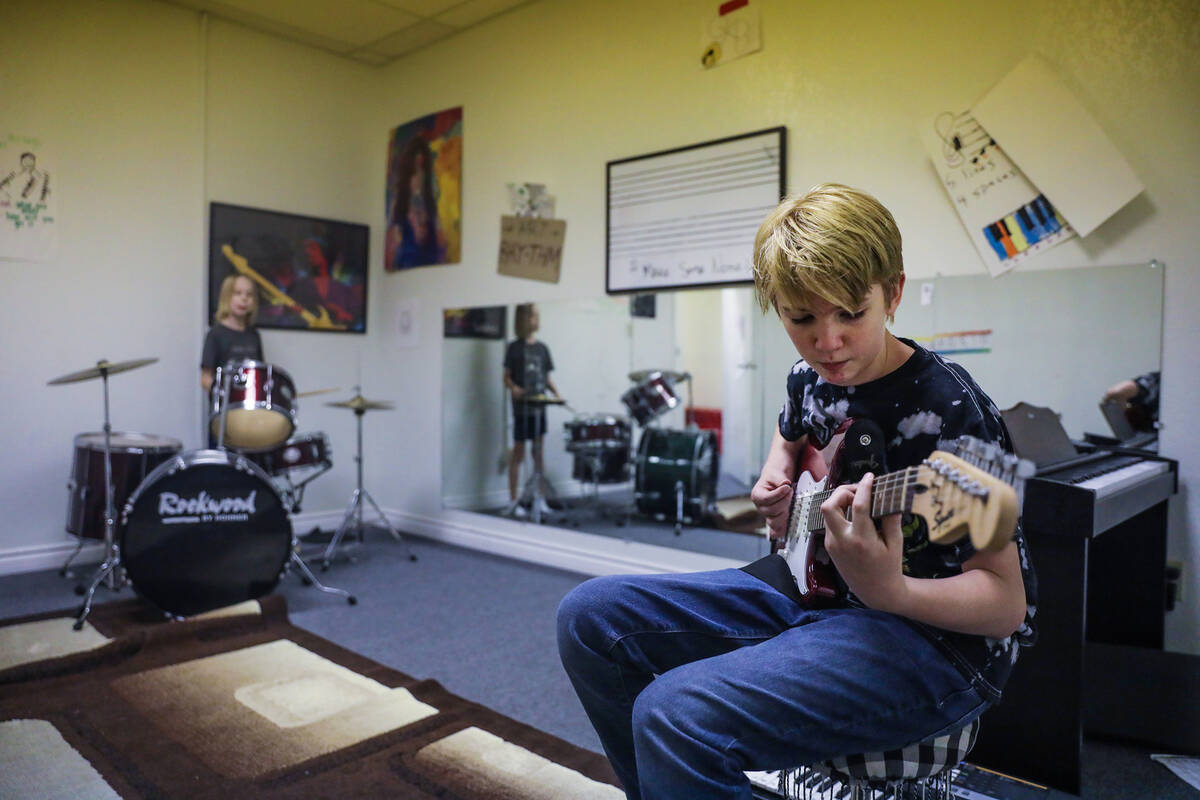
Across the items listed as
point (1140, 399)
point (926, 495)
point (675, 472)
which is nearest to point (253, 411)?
point (675, 472)

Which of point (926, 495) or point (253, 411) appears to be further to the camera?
point (253, 411)

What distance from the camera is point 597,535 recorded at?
3.67 metres

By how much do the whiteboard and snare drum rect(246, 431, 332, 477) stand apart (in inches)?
58.4

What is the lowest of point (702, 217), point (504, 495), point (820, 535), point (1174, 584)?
point (504, 495)

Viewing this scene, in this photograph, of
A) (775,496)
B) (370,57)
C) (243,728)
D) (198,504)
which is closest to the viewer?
(775,496)

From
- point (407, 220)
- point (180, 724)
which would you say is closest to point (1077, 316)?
point (180, 724)

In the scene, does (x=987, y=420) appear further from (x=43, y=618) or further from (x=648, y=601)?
(x=43, y=618)

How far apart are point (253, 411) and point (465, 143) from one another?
1910 mm

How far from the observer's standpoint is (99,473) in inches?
123

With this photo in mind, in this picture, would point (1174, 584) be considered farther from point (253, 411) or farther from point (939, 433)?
point (253, 411)

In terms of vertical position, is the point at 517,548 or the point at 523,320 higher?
the point at 523,320

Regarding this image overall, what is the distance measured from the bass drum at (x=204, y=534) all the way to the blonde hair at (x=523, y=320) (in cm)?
143

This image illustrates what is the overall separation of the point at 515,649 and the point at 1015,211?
208cm

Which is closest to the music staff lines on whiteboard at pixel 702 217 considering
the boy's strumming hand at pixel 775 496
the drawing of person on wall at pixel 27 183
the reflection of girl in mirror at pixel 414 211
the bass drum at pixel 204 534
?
the reflection of girl in mirror at pixel 414 211
